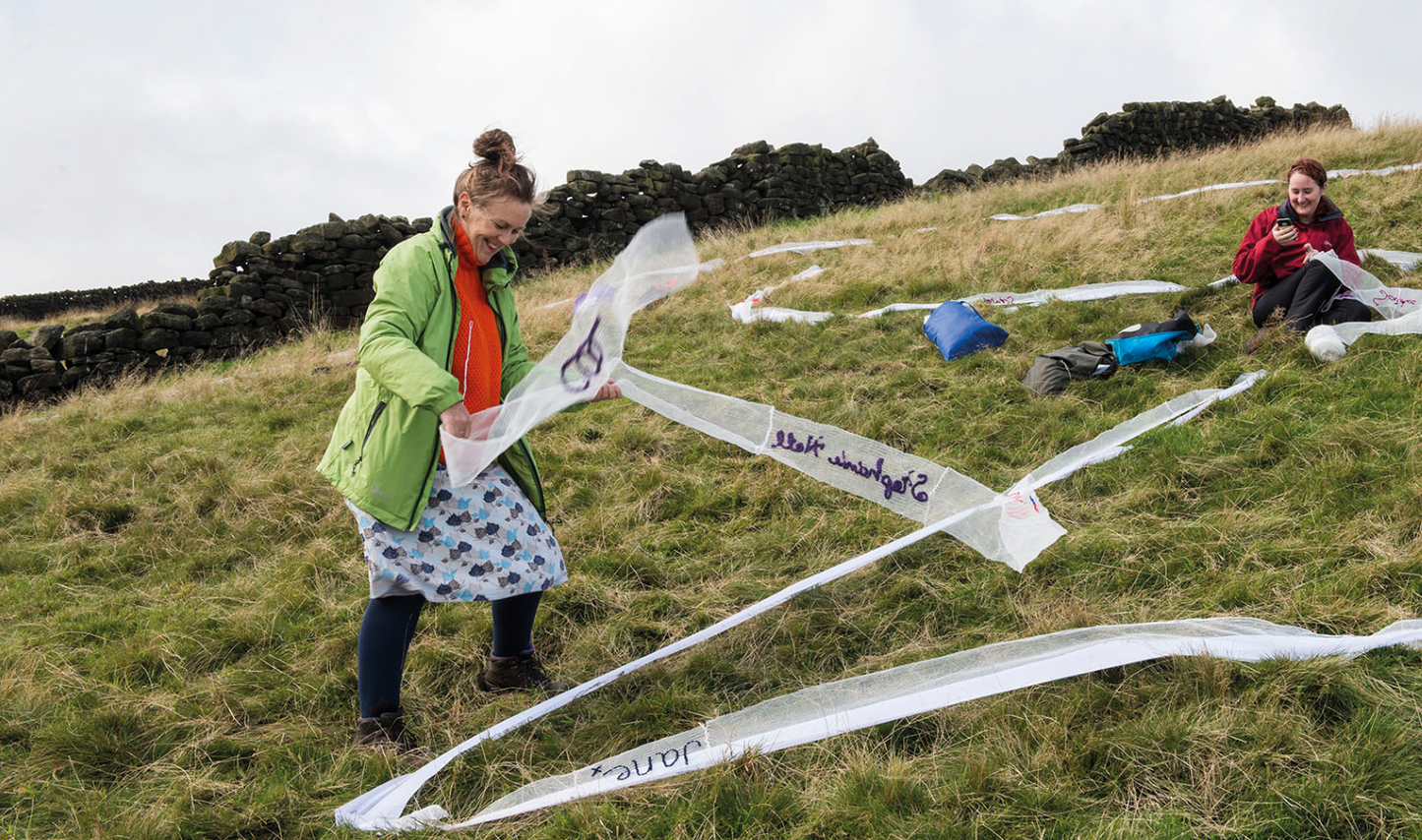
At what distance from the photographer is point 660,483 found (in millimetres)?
4633

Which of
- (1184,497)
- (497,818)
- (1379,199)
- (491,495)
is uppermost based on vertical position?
(1379,199)

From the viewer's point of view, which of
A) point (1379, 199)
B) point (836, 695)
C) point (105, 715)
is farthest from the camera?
point (1379, 199)

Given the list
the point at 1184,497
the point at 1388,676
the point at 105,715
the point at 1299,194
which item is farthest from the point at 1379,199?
the point at 105,715

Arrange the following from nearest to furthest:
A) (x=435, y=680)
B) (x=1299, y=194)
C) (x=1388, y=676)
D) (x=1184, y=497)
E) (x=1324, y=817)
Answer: (x=1324, y=817), (x=1388, y=676), (x=435, y=680), (x=1184, y=497), (x=1299, y=194)

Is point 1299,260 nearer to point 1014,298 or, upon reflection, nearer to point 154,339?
point 1014,298

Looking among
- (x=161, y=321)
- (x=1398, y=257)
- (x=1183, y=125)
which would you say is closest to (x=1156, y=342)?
(x=1398, y=257)

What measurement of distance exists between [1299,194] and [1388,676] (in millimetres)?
3992

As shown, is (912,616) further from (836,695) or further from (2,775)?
(2,775)

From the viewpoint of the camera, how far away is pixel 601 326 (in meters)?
2.86

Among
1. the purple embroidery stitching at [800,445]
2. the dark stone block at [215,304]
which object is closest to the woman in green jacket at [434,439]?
the purple embroidery stitching at [800,445]

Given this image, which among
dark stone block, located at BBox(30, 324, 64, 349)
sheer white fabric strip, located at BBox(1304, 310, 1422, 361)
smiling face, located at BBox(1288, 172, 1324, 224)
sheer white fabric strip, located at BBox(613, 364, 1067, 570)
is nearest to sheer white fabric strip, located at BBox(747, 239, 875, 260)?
smiling face, located at BBox(1288, 172, 1324, 224)

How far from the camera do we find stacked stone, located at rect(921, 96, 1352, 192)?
1808cm

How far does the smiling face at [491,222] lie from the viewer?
248 cm

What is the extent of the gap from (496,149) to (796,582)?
6.71 ft
